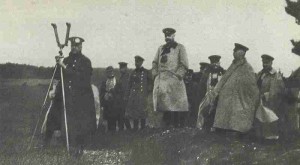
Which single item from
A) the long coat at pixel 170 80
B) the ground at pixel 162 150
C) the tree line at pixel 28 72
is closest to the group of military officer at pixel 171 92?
the long coat at pixel 170 80

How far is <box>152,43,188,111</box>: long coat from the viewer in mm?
13094

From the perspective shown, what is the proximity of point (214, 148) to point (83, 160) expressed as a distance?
2.36m

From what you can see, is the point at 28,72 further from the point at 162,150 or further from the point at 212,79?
the point at 162,150

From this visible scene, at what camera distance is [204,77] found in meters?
15.4

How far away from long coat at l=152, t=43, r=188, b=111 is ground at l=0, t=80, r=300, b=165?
37.6 inches

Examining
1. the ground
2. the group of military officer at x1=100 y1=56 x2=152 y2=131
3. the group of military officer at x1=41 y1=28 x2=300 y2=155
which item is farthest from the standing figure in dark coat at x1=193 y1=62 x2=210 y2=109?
the ground

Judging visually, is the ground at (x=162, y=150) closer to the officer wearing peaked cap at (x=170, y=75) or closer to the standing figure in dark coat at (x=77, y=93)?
the standing figure in dark coat at (x=77, y=93)

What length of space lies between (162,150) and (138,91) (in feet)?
16.0

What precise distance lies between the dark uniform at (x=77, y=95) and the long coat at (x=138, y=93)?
146 inches

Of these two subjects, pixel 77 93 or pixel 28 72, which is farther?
pixel 28 72

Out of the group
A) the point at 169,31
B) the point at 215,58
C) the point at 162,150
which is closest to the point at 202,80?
the point at 215,58

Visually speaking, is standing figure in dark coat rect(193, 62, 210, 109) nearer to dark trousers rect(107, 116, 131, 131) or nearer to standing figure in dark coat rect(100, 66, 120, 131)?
dark trousers rect(107, 116, 131, 131)

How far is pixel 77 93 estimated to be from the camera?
11.5 m

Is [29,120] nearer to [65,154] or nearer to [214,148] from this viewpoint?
[65,154]
